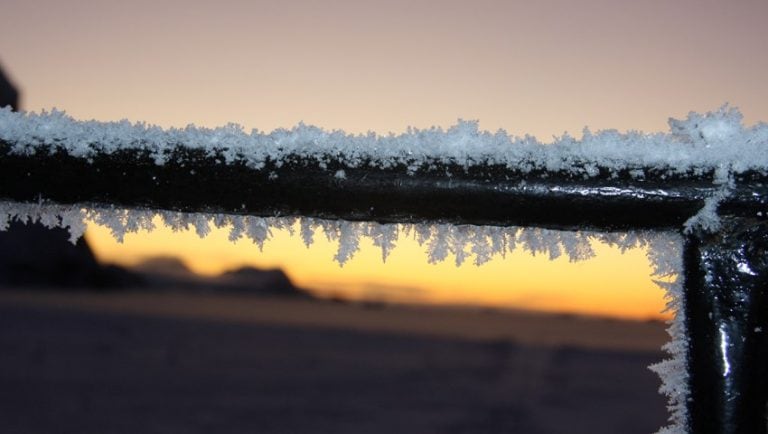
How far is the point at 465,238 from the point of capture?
2.13ft

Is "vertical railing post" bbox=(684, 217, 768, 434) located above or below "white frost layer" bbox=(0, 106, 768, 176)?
below

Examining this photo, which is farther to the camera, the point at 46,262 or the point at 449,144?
the point at 46,262

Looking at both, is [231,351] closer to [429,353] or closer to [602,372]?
[429,353]

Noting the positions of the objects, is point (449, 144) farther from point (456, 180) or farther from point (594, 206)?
point (594, 206)

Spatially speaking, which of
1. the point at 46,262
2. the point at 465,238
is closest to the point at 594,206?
the point at 465,238

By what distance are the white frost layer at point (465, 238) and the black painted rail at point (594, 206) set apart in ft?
0.06

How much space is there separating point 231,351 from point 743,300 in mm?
18896

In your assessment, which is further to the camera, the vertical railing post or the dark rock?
the dark rock

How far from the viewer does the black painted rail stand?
59 centimetres

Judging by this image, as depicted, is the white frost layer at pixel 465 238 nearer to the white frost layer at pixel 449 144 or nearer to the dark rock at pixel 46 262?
the white frost layer at pixel 449 144

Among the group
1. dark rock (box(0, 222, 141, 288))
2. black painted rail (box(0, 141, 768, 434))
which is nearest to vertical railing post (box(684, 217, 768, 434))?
black painted rail (box(0, 141, 768, 434))

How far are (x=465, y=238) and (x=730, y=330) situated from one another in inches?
11.1

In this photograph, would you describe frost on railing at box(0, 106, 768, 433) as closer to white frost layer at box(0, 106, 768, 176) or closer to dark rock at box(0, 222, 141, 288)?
white frost layer at box(0, 106, 768, 176)

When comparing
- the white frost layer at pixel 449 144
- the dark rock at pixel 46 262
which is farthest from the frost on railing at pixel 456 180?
the dark rock at pixel 46 262
